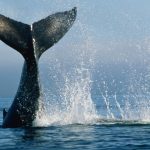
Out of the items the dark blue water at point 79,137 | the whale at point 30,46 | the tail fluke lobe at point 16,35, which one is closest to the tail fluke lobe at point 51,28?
the whale at point 30,46

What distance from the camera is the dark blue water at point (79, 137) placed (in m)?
15.5

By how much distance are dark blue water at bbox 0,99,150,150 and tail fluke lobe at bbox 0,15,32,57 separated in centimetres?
261

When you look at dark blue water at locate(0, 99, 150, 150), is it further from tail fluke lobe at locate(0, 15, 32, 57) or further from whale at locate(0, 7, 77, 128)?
tail fluke lobe at locate(0, 15, 32, 57)

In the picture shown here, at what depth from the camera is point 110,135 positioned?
58.3 ft

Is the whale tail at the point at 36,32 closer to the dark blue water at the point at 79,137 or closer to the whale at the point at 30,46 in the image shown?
the whale at the point at 30,46

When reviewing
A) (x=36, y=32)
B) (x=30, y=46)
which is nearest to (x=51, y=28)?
(x=36, y=32)

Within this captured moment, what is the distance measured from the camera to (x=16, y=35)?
59.3 feet

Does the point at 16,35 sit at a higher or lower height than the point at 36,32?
lower

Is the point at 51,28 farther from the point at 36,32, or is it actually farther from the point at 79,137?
the point at 79,137

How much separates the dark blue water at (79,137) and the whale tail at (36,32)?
252 centimetres

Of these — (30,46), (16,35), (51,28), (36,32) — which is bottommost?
(30,46)

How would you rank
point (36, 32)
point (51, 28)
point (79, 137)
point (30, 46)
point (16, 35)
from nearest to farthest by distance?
point (79, 137), point (16, 35), point (30, 46), point (36, 32), point (51, 28)

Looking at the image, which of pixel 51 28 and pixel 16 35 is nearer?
pixel 16 35

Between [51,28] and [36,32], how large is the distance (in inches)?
22.2
